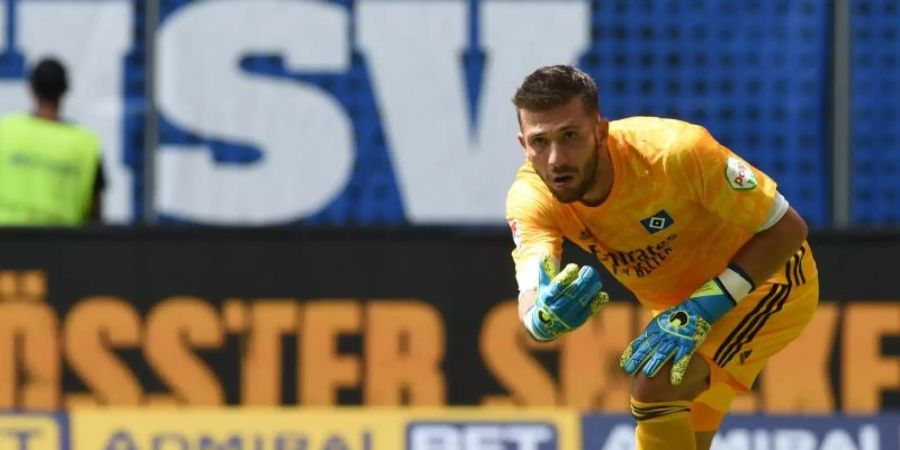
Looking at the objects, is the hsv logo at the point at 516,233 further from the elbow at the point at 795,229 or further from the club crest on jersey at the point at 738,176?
the elbow at the point at 795,229

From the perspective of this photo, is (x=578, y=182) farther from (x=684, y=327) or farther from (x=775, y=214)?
(x=775, y=214)

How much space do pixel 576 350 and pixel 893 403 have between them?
1406 mm

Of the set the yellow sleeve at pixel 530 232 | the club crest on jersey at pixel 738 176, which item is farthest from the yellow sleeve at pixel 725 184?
the yellow sleeve at pixel 530 232

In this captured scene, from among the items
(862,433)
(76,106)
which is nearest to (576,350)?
(862,433)

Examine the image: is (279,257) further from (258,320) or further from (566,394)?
(566,394)

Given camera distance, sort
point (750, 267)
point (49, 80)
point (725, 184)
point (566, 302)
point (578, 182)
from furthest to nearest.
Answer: point (49, 80)
point (750, 267)
point (725, 184)
point (578, 182)
point (566, 302)

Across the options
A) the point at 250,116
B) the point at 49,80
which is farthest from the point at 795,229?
the point at 250,116

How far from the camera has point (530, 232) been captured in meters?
6.08

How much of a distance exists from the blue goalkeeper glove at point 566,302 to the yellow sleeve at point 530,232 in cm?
20

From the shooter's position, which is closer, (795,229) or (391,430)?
(795,229)

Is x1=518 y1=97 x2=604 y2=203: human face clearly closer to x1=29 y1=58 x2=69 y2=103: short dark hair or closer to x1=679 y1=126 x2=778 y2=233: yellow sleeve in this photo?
x1=679 y1=126 x2=778 y2=233: yellow sleeve

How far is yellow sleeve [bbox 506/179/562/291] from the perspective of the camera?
19.7 ft

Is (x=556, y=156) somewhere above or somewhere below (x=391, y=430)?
above

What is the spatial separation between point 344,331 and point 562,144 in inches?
126
